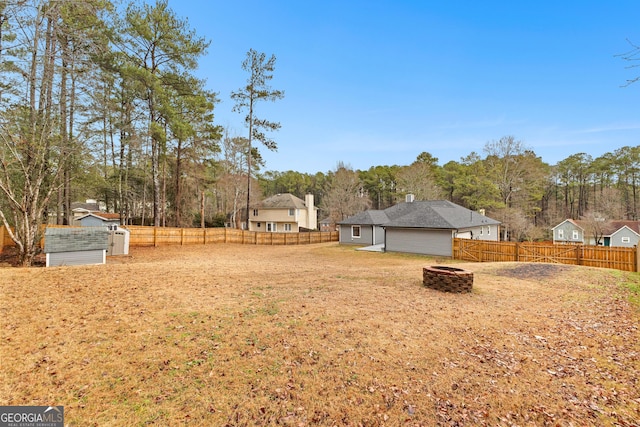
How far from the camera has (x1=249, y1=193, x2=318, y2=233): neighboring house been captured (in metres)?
36.2

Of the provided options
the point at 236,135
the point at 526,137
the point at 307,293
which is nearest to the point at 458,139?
the point at 526,137

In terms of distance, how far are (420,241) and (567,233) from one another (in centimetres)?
2945

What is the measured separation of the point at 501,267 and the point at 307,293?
402 inches

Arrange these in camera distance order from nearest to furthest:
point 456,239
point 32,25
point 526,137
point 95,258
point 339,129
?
point 32,25
point 95,258
point 456,239
point 526,137
point 339,129

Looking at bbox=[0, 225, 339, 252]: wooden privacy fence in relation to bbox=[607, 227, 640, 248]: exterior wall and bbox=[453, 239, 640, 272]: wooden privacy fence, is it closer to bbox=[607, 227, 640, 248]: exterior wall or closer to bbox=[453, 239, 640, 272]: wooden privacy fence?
bbox=[453, 239, 640, 272]: wooden privacy fence

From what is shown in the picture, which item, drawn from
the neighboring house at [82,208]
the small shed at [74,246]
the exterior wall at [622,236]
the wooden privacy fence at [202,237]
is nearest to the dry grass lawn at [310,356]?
the small shed at [74,246]

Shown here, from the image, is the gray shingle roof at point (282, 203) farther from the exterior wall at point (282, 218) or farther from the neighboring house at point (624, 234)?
the neighboring house at point (624, 234)

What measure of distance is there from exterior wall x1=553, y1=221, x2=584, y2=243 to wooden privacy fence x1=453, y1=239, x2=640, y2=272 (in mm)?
24701

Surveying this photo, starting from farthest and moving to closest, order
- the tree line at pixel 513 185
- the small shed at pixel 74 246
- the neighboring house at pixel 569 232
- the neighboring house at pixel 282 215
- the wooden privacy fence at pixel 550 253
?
the neighboring house at pixel 282 215
the neighboring house at pixel 569 232
the tree line at pixel 513 185
the wooden privacy fence at pixel 550 253
the small shed at pixel 74 246

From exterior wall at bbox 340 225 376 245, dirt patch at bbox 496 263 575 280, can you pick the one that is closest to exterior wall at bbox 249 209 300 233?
exterior wall at bbox 340 225 376 245

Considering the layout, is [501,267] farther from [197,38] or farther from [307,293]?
[197,38]

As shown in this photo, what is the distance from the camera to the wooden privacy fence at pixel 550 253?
45.2 feet

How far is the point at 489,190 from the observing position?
30.6 metres
